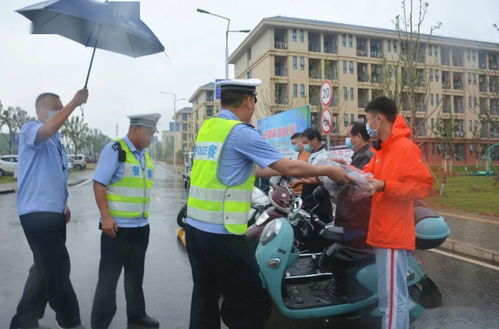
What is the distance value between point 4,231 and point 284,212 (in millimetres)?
6946

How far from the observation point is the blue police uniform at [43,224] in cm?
306

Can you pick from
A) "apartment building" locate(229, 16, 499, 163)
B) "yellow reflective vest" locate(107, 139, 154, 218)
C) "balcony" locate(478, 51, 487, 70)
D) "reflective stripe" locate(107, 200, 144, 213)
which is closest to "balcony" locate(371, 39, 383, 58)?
"apartment building" locate(229, 16, 499, 163)

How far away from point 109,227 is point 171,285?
1.80 metres

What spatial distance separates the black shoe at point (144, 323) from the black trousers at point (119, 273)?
31 mm

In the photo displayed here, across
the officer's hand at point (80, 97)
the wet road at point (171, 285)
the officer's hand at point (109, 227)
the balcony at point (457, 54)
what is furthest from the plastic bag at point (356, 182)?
the balcony at point (457, 54)

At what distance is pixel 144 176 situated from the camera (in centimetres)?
354

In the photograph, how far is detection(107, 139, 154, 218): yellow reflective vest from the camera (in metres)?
3.36

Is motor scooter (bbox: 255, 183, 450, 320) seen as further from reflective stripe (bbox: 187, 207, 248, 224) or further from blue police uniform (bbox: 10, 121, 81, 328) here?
blue police uniform (bbox: 10, 121, 81, 328)

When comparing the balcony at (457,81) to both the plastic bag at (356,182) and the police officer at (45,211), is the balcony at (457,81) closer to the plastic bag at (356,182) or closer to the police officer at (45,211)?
the plastic bag at (356,182)

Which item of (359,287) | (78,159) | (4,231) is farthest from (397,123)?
(78,159)

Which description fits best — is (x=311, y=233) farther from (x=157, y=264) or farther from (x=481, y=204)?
(x=481, y=204)

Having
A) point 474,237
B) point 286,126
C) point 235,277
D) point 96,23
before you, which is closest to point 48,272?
point 235,277

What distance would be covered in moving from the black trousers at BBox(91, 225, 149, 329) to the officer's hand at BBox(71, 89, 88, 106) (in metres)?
1.08

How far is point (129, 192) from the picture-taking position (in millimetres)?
3412
